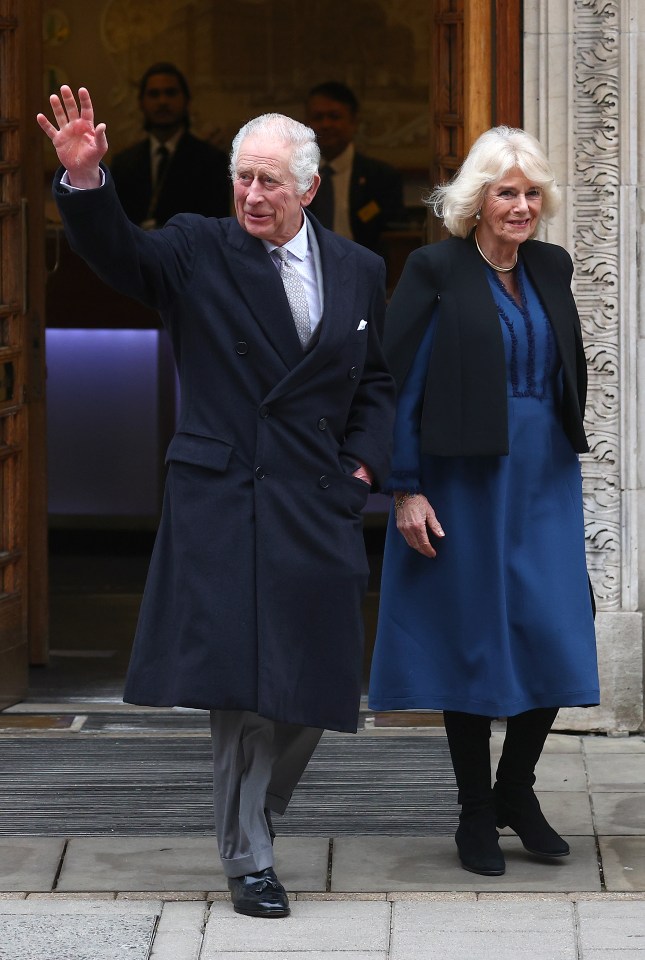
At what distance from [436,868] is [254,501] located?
1180 mm

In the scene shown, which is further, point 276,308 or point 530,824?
point 530,824

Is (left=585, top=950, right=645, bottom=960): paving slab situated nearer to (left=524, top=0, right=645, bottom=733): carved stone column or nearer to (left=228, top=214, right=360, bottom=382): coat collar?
(left=228, top=214, right=360, bottom=382): coat collar

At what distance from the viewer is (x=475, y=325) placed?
465cm

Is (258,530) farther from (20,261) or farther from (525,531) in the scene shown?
(20,261)

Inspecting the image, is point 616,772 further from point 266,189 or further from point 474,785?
point 266,189

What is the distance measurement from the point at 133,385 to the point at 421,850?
6302 millimetres

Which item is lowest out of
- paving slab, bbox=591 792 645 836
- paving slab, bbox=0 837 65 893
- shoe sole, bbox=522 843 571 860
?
paving slab, bbox=0 837 65 893

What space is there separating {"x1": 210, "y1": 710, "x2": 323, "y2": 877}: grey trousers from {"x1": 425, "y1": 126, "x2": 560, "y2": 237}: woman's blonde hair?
1398 millimetres

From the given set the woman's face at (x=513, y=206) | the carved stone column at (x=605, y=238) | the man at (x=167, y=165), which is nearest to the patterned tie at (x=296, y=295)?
the woman's face at (x=513, y=206)

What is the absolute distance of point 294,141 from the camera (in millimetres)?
4301

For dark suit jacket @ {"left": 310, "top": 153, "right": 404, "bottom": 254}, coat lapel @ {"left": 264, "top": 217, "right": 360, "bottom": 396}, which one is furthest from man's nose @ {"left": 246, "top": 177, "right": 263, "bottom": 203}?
dark suit jacket @ {"left": 310, "top": 153, "right": 404, "bottom": 254}

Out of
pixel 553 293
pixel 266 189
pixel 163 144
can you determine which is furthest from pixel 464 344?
pixel 163 144

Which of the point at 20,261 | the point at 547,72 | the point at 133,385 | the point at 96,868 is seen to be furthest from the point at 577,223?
the point at 133,385

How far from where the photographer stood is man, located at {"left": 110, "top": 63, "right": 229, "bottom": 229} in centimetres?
1133
